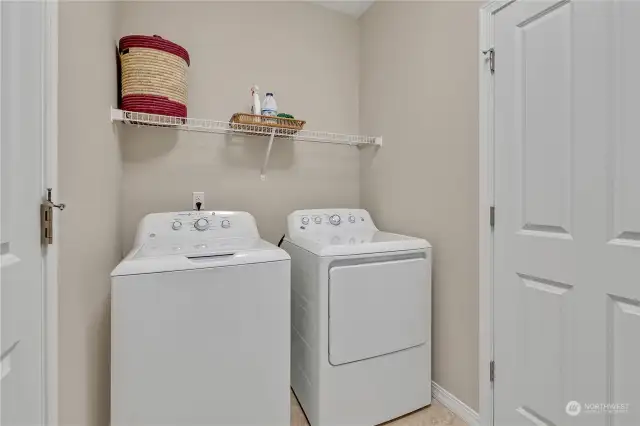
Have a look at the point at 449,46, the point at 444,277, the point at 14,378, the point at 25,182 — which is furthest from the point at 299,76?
the point at 14,378

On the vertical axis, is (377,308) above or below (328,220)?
below

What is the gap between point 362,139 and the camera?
2.31 m

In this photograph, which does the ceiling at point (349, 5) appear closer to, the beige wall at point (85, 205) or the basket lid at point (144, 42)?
the basket lid at point (144, 42)

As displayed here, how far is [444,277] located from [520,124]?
881 millimetres

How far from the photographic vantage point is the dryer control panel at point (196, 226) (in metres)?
1.68

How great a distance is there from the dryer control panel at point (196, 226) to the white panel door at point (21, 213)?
2.72 ft

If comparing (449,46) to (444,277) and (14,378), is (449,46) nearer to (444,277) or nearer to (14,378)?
(444,277)

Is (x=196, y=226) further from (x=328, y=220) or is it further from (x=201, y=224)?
(x=328, y=220)

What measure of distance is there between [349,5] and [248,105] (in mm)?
1174

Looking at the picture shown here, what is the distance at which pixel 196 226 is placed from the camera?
1741mm

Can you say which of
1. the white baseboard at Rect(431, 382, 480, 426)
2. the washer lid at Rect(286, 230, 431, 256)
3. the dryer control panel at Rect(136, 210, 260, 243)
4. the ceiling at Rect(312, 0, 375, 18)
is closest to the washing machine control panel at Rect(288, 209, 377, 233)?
the washer lid at Rect(286, 230, 431, 256)

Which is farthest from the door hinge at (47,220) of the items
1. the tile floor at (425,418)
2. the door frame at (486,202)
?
the door frame at (486,202)

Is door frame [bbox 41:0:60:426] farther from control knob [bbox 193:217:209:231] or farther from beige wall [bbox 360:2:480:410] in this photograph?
beige wall [bbox 360:2:480:410]

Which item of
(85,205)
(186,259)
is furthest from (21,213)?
(186,259)
